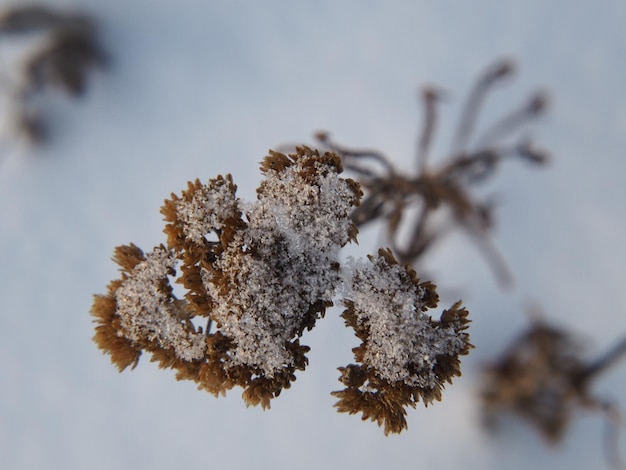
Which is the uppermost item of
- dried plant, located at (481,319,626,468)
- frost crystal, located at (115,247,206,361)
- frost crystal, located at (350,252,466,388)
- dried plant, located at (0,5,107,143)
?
dried plant, located at (0,5,107,143)

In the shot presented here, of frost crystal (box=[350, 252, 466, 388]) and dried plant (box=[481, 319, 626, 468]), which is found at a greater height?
dried plant (box=[481, 319, 626, 468])

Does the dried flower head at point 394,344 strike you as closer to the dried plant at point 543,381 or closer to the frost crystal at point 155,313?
the frost crystal at point 155,313

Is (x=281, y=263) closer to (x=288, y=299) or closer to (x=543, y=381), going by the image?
(x=288, y=299)

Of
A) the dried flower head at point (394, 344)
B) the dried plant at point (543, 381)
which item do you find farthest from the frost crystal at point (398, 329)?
the dried plant at point (543, 381)

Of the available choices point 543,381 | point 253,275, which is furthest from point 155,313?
point 543,381

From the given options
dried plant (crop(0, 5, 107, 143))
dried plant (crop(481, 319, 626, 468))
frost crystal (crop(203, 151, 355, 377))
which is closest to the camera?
frost crystal (crop(203, 151, 355, 377))

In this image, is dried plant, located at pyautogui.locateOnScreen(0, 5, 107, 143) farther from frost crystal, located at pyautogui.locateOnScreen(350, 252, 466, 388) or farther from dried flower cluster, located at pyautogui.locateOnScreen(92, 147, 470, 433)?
frost crystal, located at pyautogui.locateOnScreen(350, 252, 466, 388)

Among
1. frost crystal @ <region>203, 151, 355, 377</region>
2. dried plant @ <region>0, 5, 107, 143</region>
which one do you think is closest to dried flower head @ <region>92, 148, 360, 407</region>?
frost crystal @ <region>203, 151, 355, 377</region>

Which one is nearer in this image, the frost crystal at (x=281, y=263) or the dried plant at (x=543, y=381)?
the frost crystal at (x=281, y=263)
